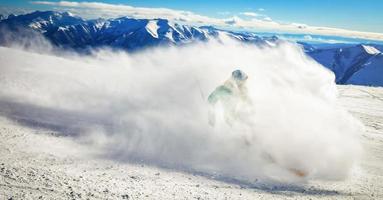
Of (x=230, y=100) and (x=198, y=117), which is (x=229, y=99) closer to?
(x=230, y=100)

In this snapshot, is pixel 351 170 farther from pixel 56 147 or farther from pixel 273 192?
pixel 56 147

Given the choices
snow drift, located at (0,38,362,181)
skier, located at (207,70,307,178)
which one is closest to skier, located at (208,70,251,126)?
skier, located at (207,70,307,178)

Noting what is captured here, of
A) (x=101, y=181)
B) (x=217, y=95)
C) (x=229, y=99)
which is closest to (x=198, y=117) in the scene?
(x=217, y=95)

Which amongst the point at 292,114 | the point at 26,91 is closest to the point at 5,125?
the point at 26,91

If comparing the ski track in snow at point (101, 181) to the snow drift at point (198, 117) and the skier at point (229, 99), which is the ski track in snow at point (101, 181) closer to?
the snow drift at point (198, 117)

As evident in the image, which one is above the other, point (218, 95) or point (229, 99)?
point (218, 95)

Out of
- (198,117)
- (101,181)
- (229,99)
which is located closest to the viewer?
(101,181)

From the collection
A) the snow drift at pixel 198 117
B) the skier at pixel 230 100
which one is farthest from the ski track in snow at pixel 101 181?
the skier at pixel 230 100
